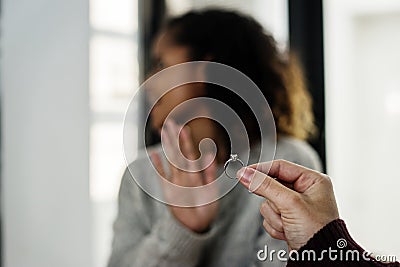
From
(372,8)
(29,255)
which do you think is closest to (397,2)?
(372,8)

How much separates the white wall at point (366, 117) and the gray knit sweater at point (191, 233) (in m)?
0.03

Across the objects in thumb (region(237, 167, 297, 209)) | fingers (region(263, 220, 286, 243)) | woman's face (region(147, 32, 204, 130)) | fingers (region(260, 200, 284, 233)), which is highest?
woman's face (region(147, 32, 204, 130))

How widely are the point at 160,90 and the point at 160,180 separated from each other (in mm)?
72

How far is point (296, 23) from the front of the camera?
0.49 metres

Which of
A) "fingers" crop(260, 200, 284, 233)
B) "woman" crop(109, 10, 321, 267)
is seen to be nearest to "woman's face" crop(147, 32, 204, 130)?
"woman" crop(109, 10, 321, 267)

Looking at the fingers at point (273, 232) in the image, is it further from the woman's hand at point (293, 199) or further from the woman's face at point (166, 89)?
the woman's face at point (166, 89)

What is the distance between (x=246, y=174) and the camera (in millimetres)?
471

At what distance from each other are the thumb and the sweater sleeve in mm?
86

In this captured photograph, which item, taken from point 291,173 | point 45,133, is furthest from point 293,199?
point 45,133

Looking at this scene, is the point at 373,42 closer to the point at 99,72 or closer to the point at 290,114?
the point at 290,114

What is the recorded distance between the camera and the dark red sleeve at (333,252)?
17.8 inches

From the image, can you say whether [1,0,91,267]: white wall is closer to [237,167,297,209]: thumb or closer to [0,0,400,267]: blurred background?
[0,0,400,267]: blurred background

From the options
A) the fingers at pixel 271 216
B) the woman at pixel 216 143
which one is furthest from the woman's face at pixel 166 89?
the fingers at pixel 271 216

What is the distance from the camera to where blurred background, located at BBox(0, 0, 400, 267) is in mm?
476
